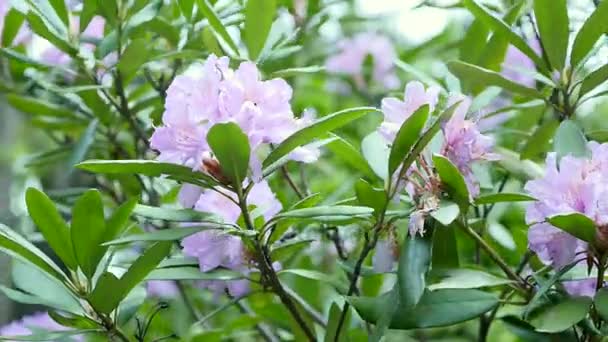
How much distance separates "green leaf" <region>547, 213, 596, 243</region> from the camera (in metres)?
0.81

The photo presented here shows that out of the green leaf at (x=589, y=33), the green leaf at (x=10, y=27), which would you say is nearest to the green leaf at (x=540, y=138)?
the green leaf at (x=589, y=33)

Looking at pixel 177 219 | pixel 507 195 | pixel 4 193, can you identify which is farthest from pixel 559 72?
pixel 4 193

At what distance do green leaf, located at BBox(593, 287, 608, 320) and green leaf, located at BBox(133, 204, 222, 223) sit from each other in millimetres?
351

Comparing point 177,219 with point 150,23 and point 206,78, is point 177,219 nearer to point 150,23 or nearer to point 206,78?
point 206,78

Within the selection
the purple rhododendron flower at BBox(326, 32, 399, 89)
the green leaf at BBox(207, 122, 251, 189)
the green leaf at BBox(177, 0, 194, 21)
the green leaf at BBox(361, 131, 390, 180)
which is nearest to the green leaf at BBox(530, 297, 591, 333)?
the green leaf at BBox(361, 131, 390, 180)

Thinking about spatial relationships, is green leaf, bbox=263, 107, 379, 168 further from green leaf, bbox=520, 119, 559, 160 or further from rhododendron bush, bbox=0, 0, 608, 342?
green leaf, bbox=520, 119, 559, 160

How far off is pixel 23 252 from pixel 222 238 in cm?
19

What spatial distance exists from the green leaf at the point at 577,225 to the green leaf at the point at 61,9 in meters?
0.61

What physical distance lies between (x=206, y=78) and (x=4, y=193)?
5.22ft

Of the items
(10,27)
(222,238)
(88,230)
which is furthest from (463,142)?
(10,27)

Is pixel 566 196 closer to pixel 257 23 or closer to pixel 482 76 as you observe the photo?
pixel 482 76

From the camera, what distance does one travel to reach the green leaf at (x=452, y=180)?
849mm

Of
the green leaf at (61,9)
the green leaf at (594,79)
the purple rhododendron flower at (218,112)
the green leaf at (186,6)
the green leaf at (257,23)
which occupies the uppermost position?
the green leaf at (61,9)

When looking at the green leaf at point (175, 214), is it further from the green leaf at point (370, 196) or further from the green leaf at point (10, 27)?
the green leaf at point (10, 27)
